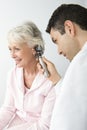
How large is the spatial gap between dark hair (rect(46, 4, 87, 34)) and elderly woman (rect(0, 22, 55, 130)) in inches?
17.3

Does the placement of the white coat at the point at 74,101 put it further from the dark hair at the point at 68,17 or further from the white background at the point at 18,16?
the white background at the point at 18,16

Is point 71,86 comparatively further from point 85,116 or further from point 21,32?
point 21,32

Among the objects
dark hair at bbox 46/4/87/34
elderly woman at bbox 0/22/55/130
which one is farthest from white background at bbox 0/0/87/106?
dark hair at bbox 46/4/87/34

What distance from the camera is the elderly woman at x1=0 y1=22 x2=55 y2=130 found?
4.79 ft

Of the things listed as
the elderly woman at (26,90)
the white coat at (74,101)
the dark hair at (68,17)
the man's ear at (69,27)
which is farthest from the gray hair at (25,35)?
the white coat at (74,101)

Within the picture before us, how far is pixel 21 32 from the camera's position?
1497mm

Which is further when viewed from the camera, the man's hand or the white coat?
the man's hand

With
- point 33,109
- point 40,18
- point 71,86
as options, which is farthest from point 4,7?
point 71,86

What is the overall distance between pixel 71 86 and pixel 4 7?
1260mm

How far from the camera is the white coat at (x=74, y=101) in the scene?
2.59 ft

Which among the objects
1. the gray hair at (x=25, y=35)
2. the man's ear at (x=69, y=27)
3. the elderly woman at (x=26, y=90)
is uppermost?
the man's ear at (x=69, y=27)

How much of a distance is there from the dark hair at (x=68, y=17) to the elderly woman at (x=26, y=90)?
44 centimetres

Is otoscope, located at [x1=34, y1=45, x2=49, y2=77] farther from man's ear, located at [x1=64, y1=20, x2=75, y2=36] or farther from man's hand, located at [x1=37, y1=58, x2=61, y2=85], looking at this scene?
man's ear, located at [x1=64, y1=20, x2=75, y2=36]

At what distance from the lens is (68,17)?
3.34 ft
